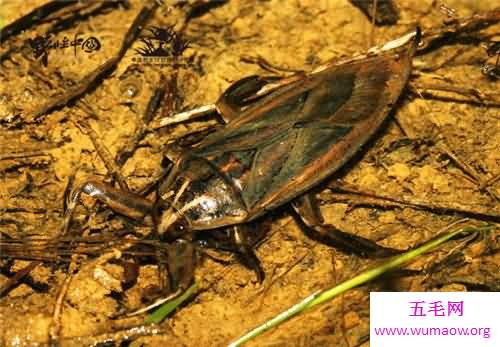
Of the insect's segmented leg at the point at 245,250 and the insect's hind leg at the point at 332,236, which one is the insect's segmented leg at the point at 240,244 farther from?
the insect's hind leg at the point at 332,236

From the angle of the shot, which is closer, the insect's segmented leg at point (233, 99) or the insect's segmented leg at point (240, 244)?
the insect's segmented leg at point (240, 244)

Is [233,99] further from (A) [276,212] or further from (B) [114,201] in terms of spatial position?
(B) [114,201]

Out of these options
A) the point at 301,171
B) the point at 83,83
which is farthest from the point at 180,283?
the point at 83,83

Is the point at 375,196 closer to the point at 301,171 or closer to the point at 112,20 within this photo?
the point at 301,171

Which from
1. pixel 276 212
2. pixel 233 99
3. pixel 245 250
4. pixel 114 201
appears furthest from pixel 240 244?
pixel 233 99

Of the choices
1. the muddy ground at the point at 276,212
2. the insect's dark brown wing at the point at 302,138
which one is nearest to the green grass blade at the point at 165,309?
the muddy ground at the point at 276,212

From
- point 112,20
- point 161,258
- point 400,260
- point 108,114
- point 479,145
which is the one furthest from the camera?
point 112,20
